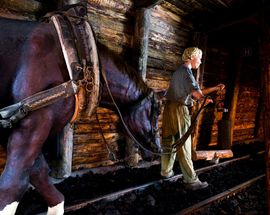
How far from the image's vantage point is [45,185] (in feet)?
7.47

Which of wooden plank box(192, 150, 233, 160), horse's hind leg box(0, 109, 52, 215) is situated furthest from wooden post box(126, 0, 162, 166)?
horse's hind leg box(0, 109, 52, 215)

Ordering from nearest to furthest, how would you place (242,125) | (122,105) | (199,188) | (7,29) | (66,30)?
(7,29) < (66,30) < (122,105) < (199,188) < (242,125)

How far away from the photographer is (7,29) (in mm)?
1911

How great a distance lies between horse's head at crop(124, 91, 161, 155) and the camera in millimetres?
2663

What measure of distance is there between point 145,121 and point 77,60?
1046 mm

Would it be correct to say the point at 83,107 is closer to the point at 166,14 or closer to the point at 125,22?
the point at 125,22

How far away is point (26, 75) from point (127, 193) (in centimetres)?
254

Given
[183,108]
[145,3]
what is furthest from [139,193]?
[145,3]

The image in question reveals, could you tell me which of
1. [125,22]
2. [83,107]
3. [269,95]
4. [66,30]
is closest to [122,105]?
[83,107]

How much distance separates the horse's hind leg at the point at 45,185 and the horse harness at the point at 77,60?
61 cm

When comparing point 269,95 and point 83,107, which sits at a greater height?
point 269,95

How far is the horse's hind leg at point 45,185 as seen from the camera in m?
2.18

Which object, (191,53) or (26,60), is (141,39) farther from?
(26,60)

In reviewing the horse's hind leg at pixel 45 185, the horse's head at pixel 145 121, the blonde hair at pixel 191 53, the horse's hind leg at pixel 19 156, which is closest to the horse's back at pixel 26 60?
the horse's hind leg at pixel 19 156
